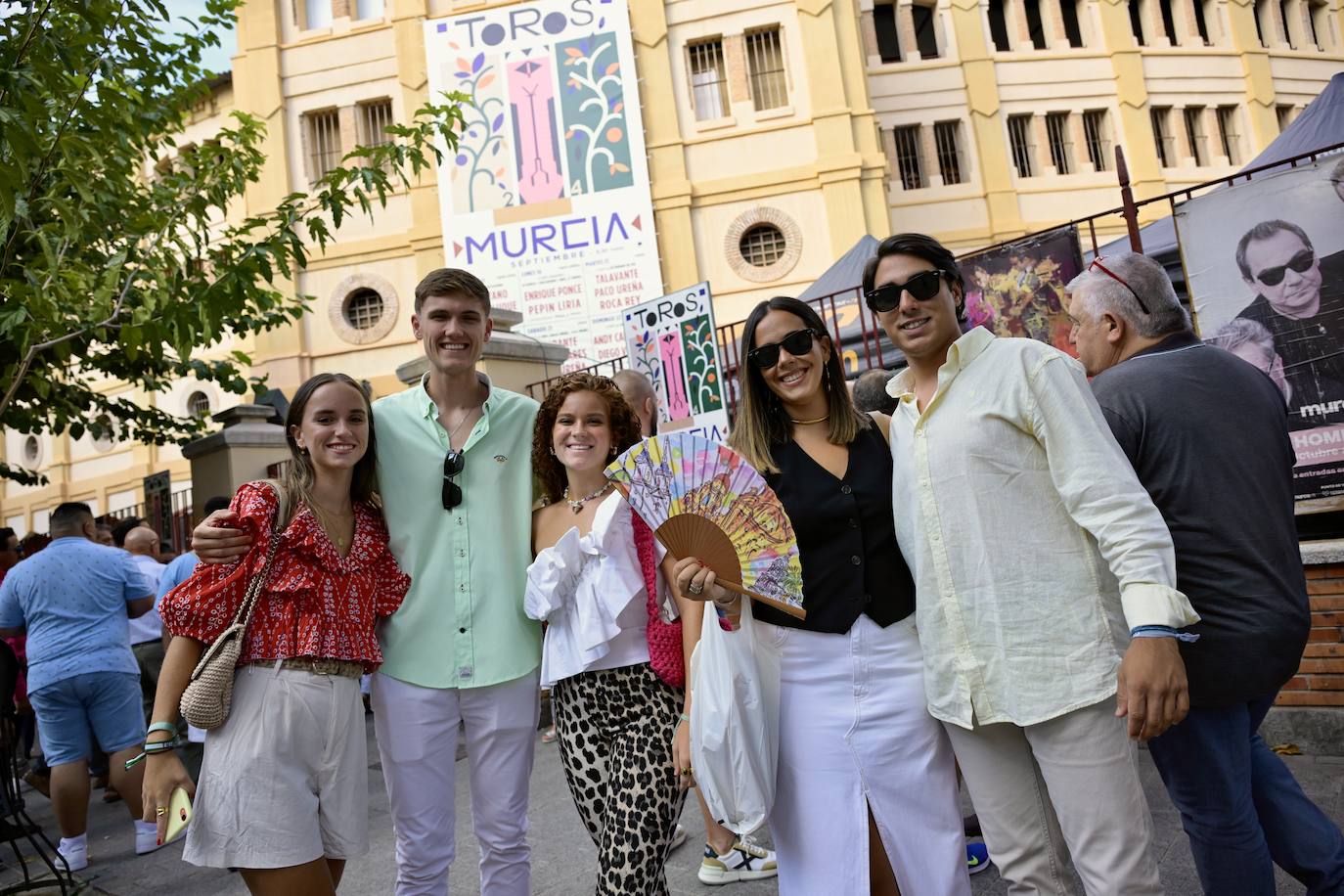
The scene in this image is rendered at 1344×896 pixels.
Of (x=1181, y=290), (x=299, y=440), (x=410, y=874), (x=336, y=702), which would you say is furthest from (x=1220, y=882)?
(x=1181, y=290)

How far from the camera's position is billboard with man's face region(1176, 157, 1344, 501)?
15.7 ft

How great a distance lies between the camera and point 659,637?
8.29 feet

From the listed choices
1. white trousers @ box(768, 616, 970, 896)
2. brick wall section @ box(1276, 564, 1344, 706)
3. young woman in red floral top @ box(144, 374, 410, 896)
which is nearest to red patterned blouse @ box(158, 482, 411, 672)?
young woman in red floral top @ box(144, 374, 410, 896)

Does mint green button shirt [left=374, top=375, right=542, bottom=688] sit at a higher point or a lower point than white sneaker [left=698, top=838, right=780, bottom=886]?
higher

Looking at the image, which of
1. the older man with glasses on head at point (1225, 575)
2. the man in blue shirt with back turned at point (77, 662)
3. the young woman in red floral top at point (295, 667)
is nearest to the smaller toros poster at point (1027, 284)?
the older man with glasses on head at point (1225, 575)

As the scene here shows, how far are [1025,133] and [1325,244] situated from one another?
18383 mm

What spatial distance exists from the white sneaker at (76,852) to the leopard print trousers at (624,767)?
4.26 m

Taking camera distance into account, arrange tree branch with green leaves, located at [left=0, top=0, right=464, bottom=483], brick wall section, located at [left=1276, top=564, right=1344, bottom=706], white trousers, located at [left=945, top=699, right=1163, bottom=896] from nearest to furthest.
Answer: white trousers, located at [left=945, top=699, right=1163, bottom=896] < tree branch with green leaves, located at [left=0, top=0, right=464, bottom=483] < brick wall section, located at [left=1276, top=564, right=1344, bottom=706]

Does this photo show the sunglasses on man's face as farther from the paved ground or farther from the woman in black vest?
the woman in black vest

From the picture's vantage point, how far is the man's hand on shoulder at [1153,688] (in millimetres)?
1757

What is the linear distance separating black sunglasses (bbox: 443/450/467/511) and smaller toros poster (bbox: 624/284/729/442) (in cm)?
373

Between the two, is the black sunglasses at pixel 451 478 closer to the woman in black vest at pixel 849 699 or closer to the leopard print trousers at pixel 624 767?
the leopard print trousers at pixel 624 767

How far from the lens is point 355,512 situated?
2.73 metres

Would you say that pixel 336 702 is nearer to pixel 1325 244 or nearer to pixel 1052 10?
pixel 1325 244
